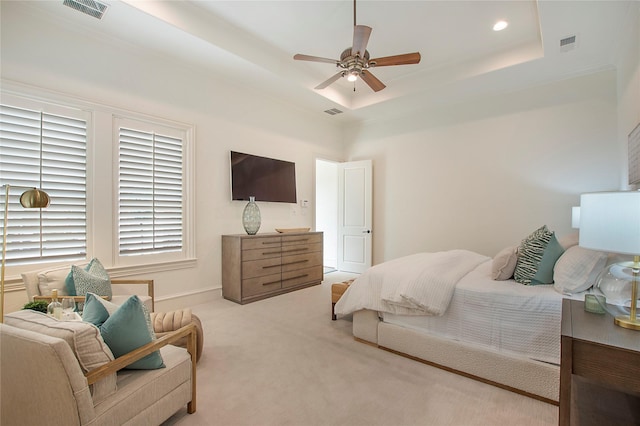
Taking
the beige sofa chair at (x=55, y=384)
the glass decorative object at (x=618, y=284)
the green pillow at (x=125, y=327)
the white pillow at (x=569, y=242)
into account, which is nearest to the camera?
the beige sofa chair at (x=55, y=384)

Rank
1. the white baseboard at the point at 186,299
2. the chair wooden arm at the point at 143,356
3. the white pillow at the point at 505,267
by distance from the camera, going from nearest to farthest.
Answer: the chair wooden arm at the point at 143,356, the white pillow at the point at 505,267, the white baseboard at the point at 186,299

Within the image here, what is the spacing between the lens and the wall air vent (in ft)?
10.4

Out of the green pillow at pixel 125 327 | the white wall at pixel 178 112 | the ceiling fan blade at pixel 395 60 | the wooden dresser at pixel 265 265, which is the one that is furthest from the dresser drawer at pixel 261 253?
the ceiling fan blade at pixel 395 60

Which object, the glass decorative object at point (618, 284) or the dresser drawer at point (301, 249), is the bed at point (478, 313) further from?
the dresser drawer at point (301, 249)

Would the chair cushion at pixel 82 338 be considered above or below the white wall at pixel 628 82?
below

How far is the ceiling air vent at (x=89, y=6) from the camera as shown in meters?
2.65

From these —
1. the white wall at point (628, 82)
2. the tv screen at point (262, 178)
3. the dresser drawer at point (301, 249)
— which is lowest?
the dresser drawer at point (301, 249)

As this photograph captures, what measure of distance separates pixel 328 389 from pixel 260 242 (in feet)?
8.05

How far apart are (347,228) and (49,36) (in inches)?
198

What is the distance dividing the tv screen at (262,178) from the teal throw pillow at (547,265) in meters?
3.64

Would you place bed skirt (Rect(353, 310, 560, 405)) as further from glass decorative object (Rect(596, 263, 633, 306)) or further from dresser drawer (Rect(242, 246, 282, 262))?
dresser drawer (Rect(242, 246, 282, 262))

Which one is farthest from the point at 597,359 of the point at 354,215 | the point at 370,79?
the point at 354,215

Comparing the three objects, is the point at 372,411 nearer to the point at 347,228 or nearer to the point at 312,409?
the point at 312,409

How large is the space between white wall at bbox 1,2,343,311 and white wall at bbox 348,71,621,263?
1583 mm
